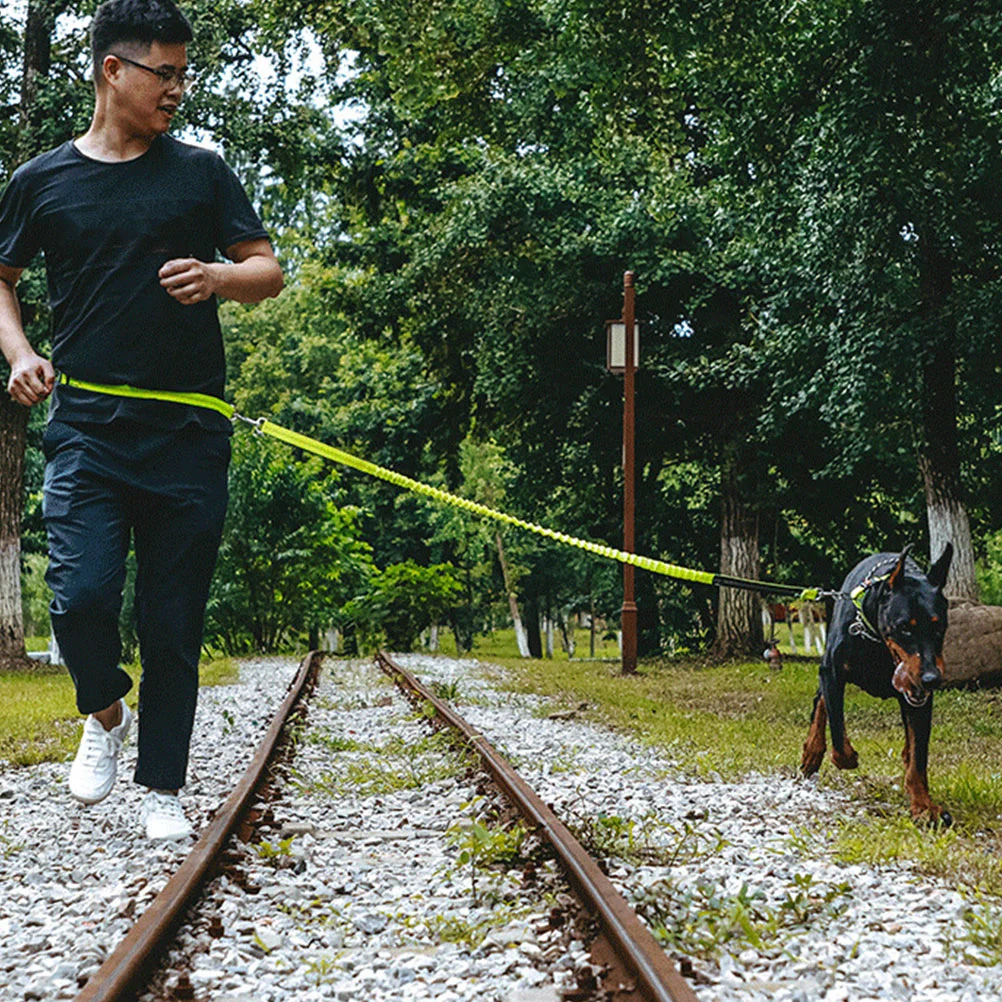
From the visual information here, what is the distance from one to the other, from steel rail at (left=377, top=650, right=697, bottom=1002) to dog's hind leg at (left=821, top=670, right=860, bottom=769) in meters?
1.38

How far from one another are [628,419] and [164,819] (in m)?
13.2

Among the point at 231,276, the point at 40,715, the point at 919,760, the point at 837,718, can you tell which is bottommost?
the point at 40,715

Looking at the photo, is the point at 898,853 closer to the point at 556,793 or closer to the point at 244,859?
the point at 556,793

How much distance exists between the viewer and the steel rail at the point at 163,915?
9.18 ft

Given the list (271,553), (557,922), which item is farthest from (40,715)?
(271,553)

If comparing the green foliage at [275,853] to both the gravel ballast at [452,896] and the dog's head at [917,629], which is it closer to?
the gravel ballast at [452,896]

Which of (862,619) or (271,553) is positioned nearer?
(862,619)

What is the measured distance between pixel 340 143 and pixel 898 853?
63.0ft

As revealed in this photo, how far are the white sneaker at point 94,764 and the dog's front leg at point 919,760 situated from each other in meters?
2.94

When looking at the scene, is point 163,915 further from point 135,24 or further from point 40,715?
point 40,715

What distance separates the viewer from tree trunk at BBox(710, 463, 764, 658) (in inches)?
A: 826

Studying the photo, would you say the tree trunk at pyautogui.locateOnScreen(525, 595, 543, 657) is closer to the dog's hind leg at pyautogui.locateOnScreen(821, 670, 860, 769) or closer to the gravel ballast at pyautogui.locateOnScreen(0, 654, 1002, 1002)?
the gravel ballast at pyautogui.locateOnScreen(0, 654, 1002, 1002)

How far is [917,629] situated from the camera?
5008mm

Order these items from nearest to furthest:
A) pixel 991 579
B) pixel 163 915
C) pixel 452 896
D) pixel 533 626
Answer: pixel 163 915 → pixel 452 896 → pixel 533 626 → pixel 991 579
